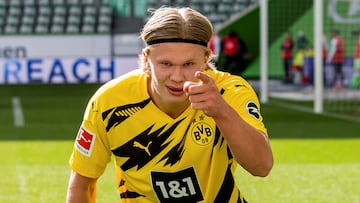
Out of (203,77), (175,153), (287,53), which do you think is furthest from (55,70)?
(203,77)

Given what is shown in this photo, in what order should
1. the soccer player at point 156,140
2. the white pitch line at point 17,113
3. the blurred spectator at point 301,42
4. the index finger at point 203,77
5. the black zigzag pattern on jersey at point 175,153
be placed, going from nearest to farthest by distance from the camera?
the index finger at point 203,77 → the soccer player at point 156,140 → the black zigzag pattern on jersey at point 175,153 → the white pitch line at point 17,113 → the blurred spectator at point 301,42

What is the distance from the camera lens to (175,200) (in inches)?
161

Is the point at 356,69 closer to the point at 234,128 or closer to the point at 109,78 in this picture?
the point at 109,78

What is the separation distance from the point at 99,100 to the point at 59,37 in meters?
27.7

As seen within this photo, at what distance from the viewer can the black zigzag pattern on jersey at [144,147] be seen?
13.3 feet

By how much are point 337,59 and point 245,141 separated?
21.6 m

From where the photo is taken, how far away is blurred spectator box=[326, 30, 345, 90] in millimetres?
24469

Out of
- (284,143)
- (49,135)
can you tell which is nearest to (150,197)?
(284,143)

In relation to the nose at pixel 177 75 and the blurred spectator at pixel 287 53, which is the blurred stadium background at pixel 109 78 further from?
the nose at pixel 177 75

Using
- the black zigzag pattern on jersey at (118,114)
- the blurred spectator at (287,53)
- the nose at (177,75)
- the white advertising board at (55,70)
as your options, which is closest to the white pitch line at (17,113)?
the white advertising board at (55,70)

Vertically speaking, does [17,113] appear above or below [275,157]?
below

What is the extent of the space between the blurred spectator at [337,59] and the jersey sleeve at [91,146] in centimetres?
2038

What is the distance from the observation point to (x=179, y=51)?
11.9 ft

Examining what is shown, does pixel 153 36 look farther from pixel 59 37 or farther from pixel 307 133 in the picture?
pixel 59 37
